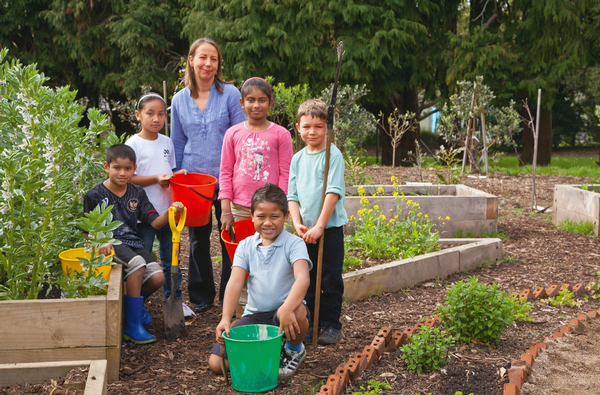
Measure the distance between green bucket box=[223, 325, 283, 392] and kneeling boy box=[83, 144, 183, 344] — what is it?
911 millimetres

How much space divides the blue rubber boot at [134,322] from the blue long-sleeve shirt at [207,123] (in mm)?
1013

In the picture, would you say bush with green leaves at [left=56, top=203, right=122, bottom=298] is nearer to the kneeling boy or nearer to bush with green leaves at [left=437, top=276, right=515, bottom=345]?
the kneeling boy

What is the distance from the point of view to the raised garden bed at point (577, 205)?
6.41m

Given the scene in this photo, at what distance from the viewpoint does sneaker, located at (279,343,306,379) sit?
9.29 ft

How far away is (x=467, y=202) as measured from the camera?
6.00 meters

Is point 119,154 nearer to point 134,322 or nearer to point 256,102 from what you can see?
point 256,102

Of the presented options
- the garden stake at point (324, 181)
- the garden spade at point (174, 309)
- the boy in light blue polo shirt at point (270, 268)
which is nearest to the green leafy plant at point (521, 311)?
the garden stake at point (324, 181)

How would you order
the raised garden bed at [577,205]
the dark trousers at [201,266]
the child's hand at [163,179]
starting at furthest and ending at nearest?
the raised garden bed at [577,205]
the dark trousers at [201,266]
the child's hand at [163,179]

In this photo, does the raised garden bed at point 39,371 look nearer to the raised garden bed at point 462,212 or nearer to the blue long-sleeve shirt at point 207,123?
the blue long-sleeve shirt at point 207,123

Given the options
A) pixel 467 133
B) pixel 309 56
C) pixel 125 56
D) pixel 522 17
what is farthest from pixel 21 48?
pixel 522 17

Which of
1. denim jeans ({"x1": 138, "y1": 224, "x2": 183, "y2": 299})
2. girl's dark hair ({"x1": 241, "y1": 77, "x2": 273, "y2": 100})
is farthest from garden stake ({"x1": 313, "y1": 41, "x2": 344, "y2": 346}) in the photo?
denim jeans ({"x1": 138, "y1": 224, "x2": 183, "y2": 299})

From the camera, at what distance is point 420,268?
15.3 ft

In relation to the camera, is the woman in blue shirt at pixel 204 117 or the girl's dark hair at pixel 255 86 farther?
the woman in blue shirt at pixel 204 117

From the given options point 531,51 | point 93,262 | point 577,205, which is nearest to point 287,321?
point 93,262
